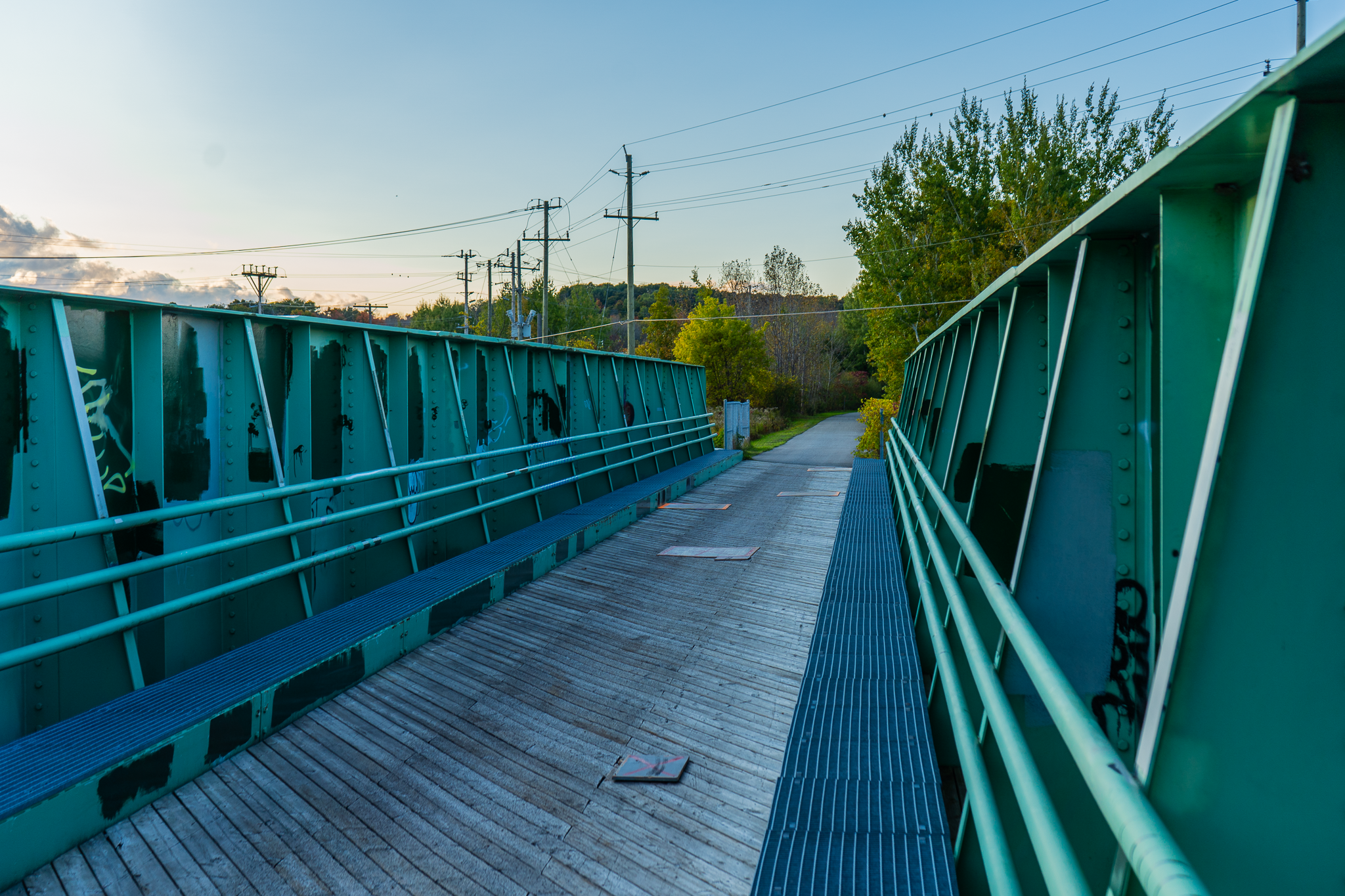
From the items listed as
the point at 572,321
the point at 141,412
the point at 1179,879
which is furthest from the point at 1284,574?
the point at 572,321

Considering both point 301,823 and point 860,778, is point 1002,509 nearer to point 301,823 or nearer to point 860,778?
point 860,778

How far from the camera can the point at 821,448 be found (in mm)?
29781

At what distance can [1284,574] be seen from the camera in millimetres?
1679

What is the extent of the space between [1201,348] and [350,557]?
6800mm

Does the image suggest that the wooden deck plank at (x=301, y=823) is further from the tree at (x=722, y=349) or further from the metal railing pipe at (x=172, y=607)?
the tree at (x=722, y=349)

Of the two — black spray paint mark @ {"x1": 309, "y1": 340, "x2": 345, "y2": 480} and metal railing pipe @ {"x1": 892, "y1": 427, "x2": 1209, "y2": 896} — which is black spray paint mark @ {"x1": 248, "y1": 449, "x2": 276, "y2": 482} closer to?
black spray paint mark @ {"x1": 309, "y1": 340, "x2": 345, "y2": 480}

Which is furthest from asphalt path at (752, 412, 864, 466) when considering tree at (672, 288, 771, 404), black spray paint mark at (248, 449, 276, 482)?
black spray paint mark at (248, 449, 276, 482)

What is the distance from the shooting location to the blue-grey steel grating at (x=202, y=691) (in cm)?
353

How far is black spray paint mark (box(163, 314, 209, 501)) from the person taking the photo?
5.58 metres

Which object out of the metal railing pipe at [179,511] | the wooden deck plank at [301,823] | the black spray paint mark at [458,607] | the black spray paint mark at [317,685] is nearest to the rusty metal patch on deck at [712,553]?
the metal railing pipe at [179,511]

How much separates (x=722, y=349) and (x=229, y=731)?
41.9 m

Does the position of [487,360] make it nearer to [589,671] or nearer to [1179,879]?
[589,671]

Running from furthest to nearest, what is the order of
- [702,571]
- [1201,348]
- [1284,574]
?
1. [702,571]
2. [1201,348]
3. [1284,574]

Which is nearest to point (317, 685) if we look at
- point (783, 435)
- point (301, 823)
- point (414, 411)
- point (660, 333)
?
point (301, 823)
